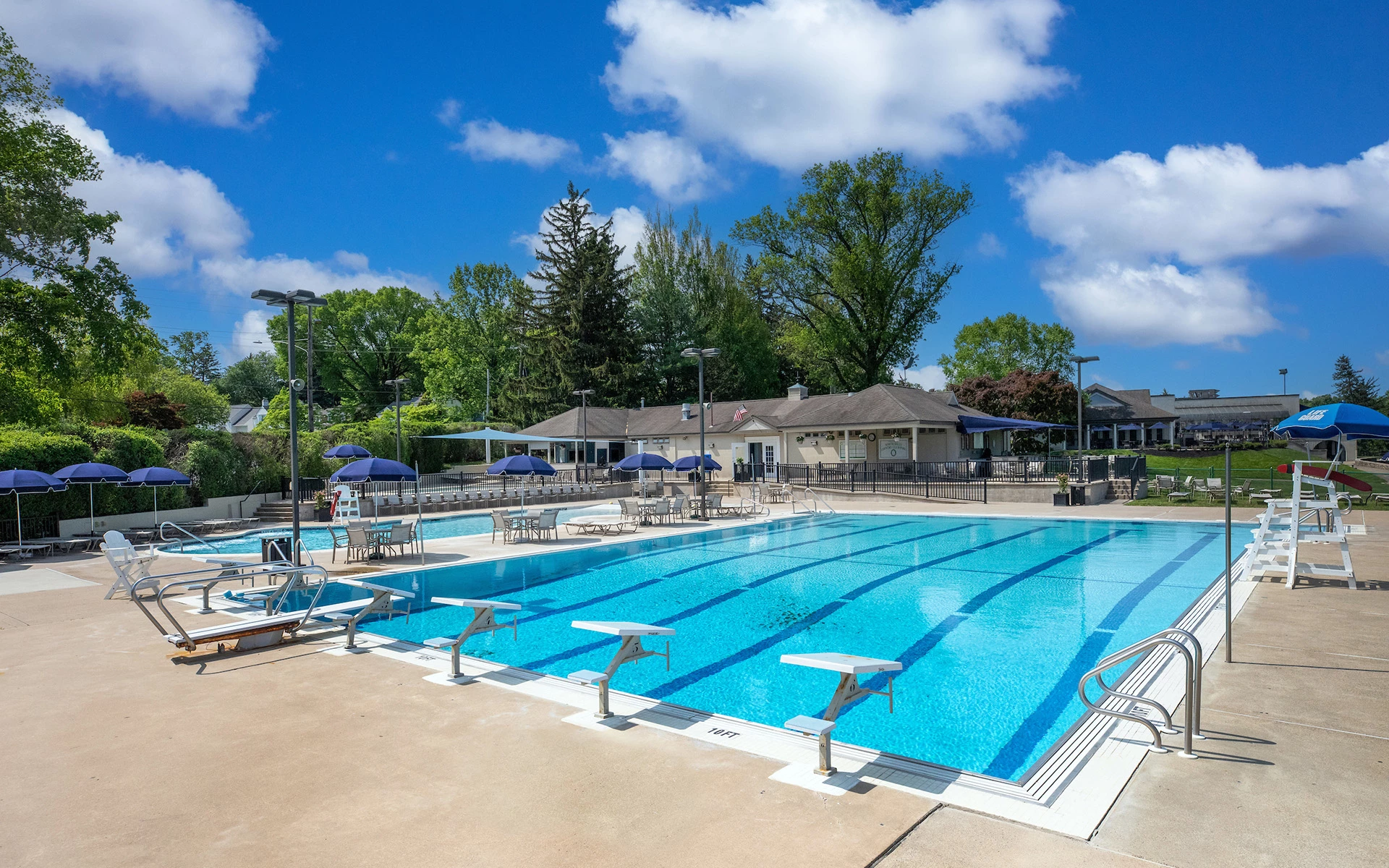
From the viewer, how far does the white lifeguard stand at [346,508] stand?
2458cm

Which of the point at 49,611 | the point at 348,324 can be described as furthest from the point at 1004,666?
the point at 348,324

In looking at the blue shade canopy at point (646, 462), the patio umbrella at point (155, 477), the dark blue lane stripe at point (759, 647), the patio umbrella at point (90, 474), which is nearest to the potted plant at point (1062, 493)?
the dark blue lane stripe at point (759, 647)

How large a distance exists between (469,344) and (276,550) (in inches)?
1988

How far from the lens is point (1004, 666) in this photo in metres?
8.64

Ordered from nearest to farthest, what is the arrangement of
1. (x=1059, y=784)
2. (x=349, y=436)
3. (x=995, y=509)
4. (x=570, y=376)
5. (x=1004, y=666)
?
(x=1059, y=784)
(x=1004, y=666)
(x=995, y=509)
(x=349, y=436)
(x=570, y=376)

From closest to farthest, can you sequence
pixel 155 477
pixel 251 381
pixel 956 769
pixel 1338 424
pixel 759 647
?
pixel 956 769 → pixel 759 647 → pixel 1338 424 → pixel 155 477 → pixel 251 381

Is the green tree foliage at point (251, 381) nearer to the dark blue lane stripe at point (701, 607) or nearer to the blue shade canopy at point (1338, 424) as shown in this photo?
the dark blue lane stripe at point (701, 607)

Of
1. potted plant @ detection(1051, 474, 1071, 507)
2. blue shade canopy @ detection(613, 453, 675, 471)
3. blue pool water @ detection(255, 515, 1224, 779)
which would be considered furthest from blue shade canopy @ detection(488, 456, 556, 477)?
potted plant @ detection(1051, 474, 1071, 507)

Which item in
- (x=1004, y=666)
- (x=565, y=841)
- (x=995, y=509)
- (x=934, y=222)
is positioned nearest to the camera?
(x=565, y=841)

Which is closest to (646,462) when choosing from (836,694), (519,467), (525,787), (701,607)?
(519,467)

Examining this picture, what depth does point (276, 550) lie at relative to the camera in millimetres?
13242

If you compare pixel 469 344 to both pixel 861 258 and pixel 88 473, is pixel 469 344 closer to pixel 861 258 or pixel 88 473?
pixel 861 258

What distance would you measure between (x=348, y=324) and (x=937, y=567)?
6192 cm

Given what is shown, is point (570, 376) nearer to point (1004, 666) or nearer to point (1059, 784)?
point (1004, 666)
